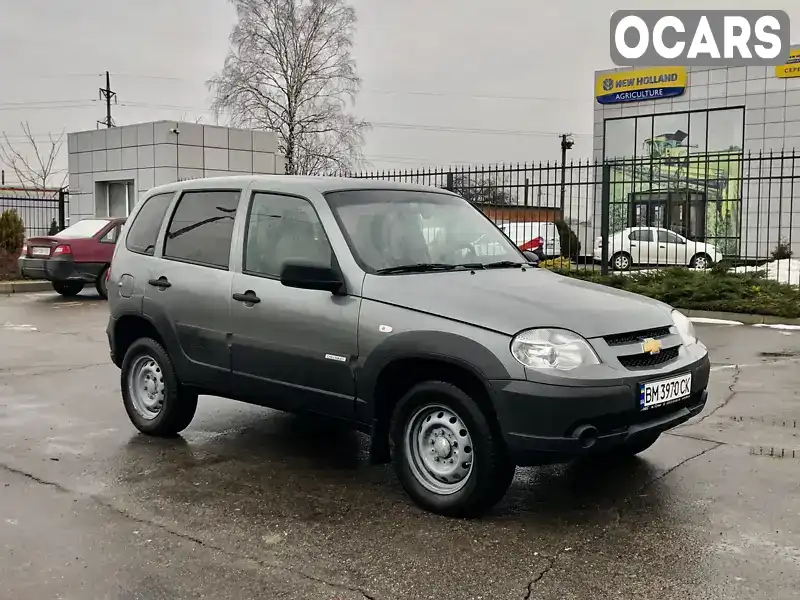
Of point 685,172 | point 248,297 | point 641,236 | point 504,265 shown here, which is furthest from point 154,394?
point 685,172


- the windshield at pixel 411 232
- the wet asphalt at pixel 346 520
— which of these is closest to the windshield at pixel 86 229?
the wet asphalt at pixel 346 520

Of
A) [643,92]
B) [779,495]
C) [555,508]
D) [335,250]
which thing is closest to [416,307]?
[335,250]

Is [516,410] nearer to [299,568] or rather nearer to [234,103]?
[299,568]

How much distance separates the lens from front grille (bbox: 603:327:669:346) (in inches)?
163

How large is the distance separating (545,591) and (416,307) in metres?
1.58

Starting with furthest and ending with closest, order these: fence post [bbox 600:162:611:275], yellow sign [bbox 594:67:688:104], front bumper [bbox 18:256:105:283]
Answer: yellow sign [bbox 594:67:688:104]
fence post [bbox 600:162:611:275]
front bumper [bbox 18:256:105:283]

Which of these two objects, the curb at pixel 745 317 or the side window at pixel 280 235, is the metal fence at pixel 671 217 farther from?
the side window at pixel 280 235

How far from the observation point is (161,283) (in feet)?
18.7

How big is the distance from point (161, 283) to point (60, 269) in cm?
1100

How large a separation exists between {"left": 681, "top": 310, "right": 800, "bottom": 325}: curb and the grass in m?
0.11

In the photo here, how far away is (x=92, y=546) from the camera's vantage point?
3.89m

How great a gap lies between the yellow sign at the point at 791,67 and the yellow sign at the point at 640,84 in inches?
139

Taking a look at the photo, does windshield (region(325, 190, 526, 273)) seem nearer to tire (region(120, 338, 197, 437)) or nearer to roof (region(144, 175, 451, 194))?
roof (region(144, 175, 451, 194))

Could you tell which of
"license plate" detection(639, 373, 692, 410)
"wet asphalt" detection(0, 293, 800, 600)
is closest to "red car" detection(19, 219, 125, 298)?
"wet asphalt" detection(0, 293, 800, 600)
